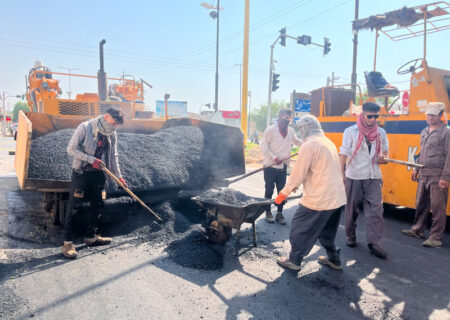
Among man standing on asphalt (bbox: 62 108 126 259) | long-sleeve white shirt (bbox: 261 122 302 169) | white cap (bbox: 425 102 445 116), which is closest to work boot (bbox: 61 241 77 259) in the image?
man standing on asphalt (bbox: 62 108 126 259)

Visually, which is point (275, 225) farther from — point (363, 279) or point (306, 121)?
point (306, 121)

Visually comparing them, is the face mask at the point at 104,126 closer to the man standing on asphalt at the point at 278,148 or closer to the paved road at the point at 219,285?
the paved road at the point at 219,285

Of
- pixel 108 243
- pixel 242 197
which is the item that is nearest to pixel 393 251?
pixel 242 197

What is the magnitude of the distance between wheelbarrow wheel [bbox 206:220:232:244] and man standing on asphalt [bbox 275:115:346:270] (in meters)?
0.80

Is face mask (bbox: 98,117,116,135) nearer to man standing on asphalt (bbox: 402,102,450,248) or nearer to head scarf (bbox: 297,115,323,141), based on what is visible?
head scarf (bbox: 297,115,323,141)

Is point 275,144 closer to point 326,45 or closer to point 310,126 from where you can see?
point 310,126

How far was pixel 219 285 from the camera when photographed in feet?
9.54

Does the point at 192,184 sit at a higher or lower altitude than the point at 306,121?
lower

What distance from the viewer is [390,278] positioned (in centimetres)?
314

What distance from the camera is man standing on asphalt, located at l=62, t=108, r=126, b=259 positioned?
3.44 m

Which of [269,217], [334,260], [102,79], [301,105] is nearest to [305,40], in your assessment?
[301,105]

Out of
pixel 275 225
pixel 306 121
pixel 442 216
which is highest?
pixel 306 121

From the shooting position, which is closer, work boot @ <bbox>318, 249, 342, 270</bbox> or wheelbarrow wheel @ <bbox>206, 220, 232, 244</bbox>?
work boot @ <bbox>318, 249, 342, 270</bbox>

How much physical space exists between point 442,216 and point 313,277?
2.15 metres
